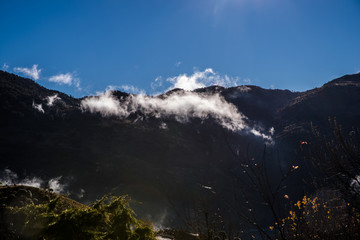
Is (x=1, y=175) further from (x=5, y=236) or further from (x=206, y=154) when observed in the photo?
(x=5, y=236)

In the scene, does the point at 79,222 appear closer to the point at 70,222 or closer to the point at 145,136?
the point at 70,222

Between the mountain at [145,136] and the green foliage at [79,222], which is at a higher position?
the mountain at [145,136]

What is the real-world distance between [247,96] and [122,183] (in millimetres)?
111337

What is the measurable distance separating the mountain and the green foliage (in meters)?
65.3

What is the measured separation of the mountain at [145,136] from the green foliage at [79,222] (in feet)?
214

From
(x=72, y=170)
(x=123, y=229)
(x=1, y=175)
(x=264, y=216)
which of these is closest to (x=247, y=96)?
(x=264, y=216)

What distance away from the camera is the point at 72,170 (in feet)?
302

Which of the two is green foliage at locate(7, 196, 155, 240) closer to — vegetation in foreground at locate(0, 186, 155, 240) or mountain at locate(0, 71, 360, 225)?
vegetation in foreground at locate(0, 186, 155, 240)

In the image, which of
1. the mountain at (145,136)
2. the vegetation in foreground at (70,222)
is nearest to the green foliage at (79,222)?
the vegetation in foreground at (70,222)

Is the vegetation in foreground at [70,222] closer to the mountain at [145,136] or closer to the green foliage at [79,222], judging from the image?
the green foliage at [79,222]

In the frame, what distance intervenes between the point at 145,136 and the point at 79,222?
114m

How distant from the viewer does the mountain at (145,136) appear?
90.4m

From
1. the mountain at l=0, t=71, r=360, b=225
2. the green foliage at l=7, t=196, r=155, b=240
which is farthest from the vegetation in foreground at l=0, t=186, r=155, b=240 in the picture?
the mountain at l=0, t=71, r=360, b=225

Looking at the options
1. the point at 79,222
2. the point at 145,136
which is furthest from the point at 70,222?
the point at 145,136
